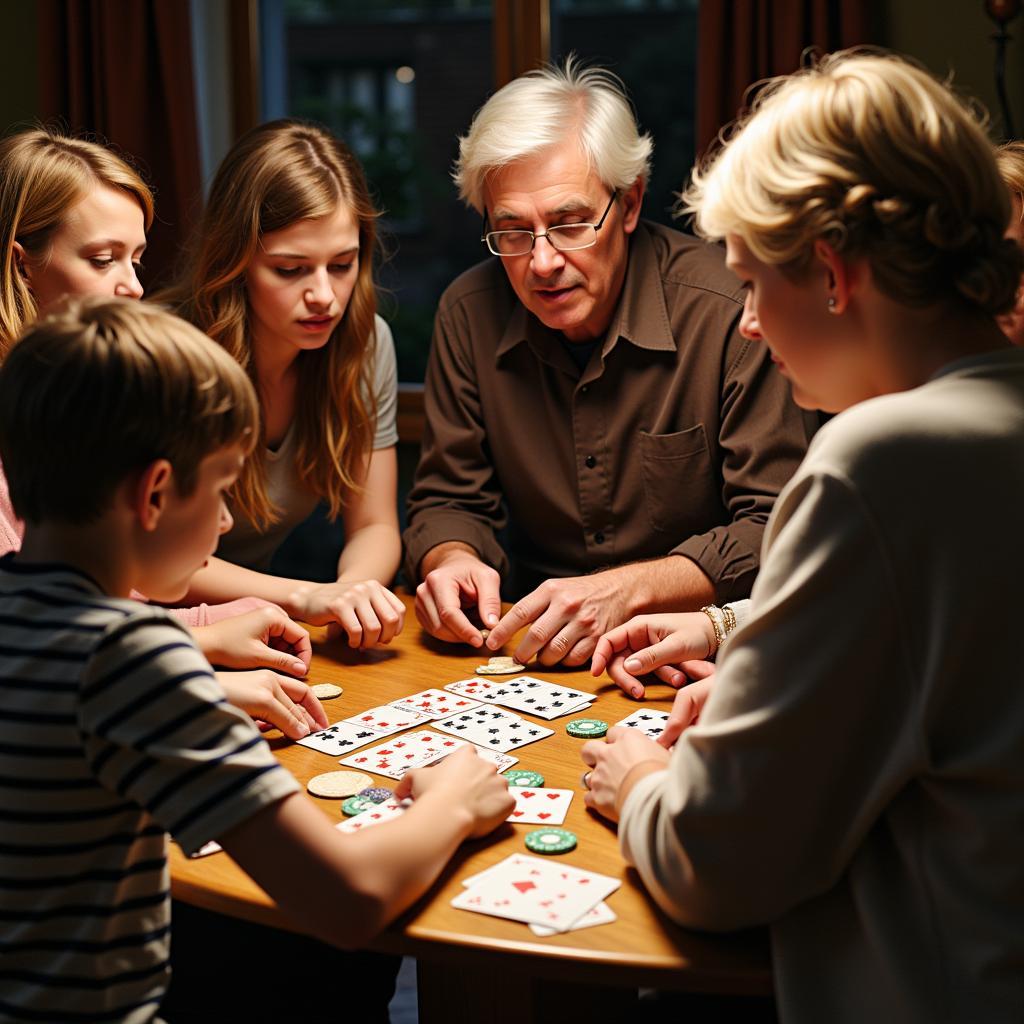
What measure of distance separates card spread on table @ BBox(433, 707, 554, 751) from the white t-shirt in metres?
0.99

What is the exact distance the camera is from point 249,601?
219cm

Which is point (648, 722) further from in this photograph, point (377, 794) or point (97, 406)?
point (97, 406)

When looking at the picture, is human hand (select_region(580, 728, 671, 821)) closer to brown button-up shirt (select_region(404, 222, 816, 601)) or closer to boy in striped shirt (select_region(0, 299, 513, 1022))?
boy in striped shirt (select_region(0, 299, 513, 1022))

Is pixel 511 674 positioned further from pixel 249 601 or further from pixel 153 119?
pixel 153 119

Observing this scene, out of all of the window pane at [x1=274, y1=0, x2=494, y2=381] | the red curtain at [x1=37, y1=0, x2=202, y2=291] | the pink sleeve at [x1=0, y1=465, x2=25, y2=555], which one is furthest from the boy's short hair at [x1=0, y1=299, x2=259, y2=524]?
the window pane at [x1=274, y1=0, x2=494, y2=381]

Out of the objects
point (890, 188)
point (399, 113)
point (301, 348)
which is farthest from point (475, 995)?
point (399, 113)

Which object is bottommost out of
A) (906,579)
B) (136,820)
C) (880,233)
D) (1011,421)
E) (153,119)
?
(136,820)

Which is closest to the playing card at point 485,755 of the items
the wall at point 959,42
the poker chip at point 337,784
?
the poker chip at point 337,784

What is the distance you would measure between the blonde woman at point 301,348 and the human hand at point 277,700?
36 centimetres

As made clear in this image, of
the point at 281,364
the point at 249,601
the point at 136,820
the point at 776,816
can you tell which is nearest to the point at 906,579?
the point at 776,816

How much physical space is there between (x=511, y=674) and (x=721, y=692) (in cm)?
88

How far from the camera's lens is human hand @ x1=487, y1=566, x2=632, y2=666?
2.03 metres

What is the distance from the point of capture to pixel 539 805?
1512 millimetres

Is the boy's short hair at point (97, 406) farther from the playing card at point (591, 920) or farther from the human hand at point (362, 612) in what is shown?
the human hand at point (362, 612)
